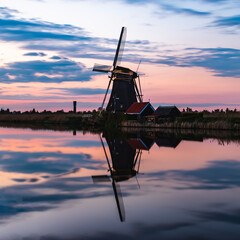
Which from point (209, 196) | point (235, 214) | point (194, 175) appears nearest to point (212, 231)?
point (235, 214)

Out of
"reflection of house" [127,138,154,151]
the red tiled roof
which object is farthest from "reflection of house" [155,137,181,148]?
the red tiled roof

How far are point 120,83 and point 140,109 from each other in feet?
14.4

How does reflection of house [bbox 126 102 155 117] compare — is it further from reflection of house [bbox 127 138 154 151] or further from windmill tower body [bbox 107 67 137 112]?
reflection of house [bbox 127 138 154 151]

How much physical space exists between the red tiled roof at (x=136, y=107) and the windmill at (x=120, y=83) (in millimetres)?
937

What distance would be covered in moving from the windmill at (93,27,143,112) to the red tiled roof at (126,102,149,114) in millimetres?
937

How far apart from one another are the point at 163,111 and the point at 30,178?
110 ft

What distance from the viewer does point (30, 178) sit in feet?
32.3

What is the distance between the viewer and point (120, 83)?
144 feet

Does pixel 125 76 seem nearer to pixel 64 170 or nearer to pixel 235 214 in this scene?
pixel 64 170

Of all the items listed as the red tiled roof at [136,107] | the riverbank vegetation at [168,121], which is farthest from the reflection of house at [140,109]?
the riverbank vegetation at [168,121]

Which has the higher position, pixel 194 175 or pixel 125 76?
pixel 125 76

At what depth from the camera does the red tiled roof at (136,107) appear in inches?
1682

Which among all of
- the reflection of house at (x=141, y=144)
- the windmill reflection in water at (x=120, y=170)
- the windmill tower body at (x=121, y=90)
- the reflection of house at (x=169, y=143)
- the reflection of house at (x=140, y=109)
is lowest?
the reflection of house at (x=169, y=143)

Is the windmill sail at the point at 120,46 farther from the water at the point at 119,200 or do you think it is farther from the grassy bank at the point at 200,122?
the water at the point at 119,200
